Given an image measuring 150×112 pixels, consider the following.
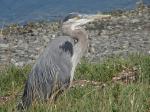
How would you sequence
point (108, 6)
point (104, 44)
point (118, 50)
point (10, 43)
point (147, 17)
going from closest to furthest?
1. point (118, 50)
2. point (104, 44)
3. point (10, 43)
4. point (147, 17)
5. point (108, 6)

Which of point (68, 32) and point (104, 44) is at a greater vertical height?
point (68, 32)

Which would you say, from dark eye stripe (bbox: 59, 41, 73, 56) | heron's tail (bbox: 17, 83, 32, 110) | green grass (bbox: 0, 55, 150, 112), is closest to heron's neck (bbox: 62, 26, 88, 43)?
dark eye stripe (bbox: 59, 41, 73, 56)

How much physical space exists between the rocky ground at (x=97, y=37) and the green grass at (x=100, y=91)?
246 cm

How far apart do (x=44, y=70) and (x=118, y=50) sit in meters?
5.46

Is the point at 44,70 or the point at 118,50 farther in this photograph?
the point at 118,50

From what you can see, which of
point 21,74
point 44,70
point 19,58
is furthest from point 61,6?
point 44,70

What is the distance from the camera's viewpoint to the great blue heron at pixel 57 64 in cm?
745

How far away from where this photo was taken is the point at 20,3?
77.9ft

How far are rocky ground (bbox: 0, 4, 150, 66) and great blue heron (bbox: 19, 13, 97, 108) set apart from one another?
10.1ft

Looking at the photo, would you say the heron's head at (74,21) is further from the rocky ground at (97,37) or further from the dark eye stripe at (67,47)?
the rocky ground at (97,37)

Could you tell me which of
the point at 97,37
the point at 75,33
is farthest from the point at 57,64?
the point at 97,37

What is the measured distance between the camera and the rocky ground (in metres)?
13.0

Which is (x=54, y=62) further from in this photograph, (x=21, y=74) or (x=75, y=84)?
(x=21, y=74)

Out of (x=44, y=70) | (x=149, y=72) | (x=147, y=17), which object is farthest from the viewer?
(x=147, y=17)
